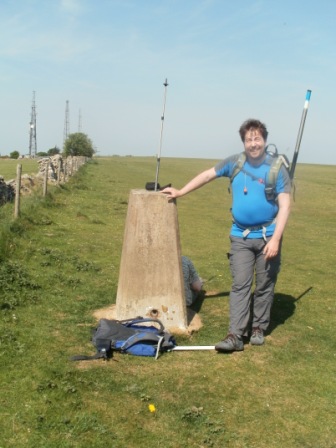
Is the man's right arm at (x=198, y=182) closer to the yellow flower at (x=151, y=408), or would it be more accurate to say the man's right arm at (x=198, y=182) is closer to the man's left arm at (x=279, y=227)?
the man's left arm at (x=279, y=227)

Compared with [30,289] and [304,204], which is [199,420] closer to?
[30,289]

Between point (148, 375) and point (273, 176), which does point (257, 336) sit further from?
point (273, 176)

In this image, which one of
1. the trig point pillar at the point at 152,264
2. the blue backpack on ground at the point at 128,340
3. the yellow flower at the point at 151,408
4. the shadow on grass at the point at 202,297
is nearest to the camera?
the yellow flower at the point at 151,408

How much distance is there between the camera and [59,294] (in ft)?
24.4

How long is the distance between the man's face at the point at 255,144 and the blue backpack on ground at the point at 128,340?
6.94ft

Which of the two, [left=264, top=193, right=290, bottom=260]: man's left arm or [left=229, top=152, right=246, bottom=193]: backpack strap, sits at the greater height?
[left=229, top=152, right=246, bottom=193]: backpack strap

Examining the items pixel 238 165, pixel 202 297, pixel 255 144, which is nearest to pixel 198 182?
pixel 238 165

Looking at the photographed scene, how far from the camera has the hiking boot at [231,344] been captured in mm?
5578

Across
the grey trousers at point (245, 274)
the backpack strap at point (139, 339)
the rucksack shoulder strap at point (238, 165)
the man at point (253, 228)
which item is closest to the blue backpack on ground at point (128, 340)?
the backpack strap at point (139, 339)

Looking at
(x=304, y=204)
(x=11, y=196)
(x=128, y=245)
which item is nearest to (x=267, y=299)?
(x=128, y=245)

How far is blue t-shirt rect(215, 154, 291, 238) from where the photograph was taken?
5.58 meters

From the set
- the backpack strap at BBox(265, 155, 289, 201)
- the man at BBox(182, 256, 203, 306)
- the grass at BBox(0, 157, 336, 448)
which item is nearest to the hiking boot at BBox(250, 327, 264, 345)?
the grass at BBox(0, 157, 336, 448)

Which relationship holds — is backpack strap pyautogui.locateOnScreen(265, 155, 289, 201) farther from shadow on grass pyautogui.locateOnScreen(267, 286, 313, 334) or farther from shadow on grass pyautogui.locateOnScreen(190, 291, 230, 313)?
shadow on grass pyautogui.locateOnScreen(190, 291, 230, 313)

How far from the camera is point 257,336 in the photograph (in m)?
5.96
